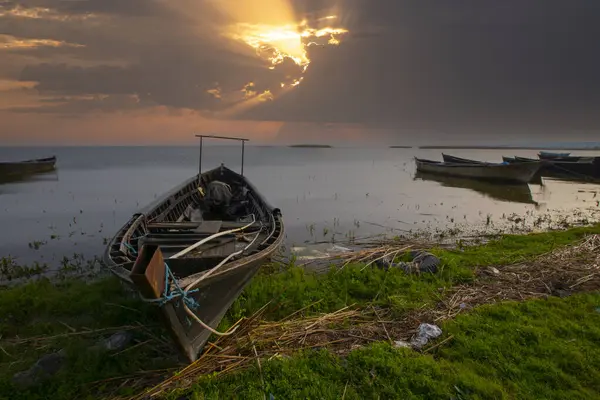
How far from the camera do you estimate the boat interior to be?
5629 mm

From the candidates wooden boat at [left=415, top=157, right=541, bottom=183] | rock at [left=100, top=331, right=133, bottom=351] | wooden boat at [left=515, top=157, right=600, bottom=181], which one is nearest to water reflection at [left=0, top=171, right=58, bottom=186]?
rock at [left=100, top=331, right=133, bottom=351]

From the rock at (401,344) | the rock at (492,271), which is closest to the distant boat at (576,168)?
the rock at (492,271)

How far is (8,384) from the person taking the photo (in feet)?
16.0

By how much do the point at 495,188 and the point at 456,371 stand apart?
29.3 m

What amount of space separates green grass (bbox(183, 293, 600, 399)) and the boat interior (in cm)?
188

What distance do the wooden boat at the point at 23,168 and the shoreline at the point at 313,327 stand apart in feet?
136

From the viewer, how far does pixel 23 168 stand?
138ft

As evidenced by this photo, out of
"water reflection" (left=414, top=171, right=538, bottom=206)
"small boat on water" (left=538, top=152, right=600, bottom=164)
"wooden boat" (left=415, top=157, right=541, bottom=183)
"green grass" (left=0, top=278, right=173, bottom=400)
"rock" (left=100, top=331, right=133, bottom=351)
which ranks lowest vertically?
"green grass" (left=0, top=278, right=173, bottom=400)

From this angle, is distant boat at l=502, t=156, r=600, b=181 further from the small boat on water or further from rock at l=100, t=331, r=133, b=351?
rock at l=100, t=331, r=133, b=351

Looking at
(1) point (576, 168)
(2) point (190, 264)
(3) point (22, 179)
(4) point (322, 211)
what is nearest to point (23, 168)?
(3) point (22, 179)

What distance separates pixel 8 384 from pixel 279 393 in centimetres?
386

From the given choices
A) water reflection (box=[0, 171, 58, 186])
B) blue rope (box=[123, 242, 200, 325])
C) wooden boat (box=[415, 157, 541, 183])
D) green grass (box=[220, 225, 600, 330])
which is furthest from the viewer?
water reflection (box=[0, 171, 58, 186])

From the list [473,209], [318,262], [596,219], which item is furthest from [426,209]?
[318,262]

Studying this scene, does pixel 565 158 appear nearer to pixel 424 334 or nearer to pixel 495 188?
pixel 495 188
